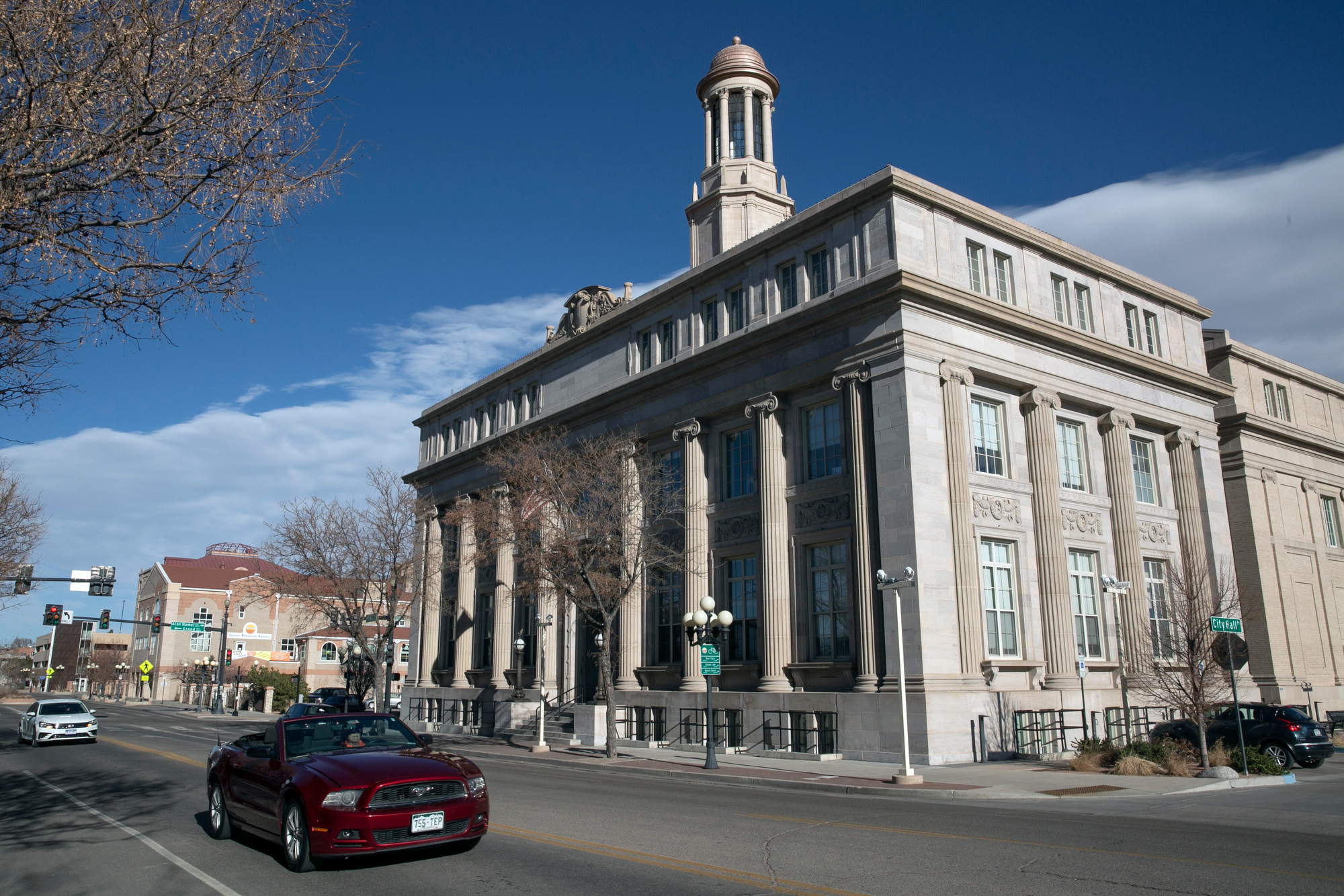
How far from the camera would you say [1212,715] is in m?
25.4

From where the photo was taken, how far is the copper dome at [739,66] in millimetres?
42469

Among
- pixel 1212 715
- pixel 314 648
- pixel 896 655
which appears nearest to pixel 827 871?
pixel 896 655

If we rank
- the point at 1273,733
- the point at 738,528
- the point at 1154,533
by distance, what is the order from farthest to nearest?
the point at 1154,533
the point at 738,528
the point at 1273,733

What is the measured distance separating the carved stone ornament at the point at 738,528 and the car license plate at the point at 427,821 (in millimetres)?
21959

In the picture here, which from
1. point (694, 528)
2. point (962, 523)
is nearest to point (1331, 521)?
point (962, 523)

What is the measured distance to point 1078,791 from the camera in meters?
17.7

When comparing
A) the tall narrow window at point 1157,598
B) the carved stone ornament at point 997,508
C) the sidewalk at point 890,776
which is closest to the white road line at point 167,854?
the sidewalk at point 890,776

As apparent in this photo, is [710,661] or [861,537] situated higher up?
[861,537]

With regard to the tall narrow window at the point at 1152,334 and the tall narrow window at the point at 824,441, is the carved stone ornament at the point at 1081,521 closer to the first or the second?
the tall narrow window at the point at 824,441

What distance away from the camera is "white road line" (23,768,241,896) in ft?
29.1

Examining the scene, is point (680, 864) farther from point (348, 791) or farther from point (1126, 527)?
point (1126, 527)

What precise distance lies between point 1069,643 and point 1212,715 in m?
3.94

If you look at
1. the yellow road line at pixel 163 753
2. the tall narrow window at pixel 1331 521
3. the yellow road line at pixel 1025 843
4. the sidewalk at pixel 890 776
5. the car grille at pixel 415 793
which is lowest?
the sidewalk at pixel 890 776

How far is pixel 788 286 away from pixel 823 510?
7.73 metres
